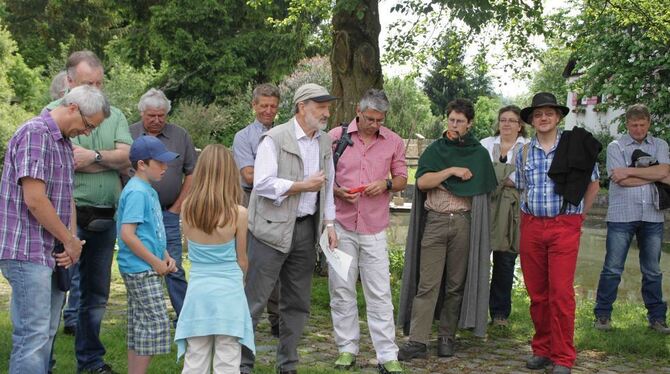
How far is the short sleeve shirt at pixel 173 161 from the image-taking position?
6.79 meters

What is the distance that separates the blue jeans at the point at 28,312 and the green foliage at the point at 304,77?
80.3 ft

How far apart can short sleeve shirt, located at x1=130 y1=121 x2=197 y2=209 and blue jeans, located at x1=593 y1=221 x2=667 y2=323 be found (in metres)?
4.11

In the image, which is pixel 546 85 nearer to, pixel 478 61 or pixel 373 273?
pixel 478 61

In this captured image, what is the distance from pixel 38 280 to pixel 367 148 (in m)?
2.90

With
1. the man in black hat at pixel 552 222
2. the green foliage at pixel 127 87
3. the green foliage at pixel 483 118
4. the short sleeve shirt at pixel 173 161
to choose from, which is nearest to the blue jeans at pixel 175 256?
the short sleeve shirt at pixel 173 161

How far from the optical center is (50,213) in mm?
4430

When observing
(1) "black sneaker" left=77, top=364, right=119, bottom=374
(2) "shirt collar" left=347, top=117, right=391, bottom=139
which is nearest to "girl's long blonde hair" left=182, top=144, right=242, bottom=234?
(1) "black sneaker" left=77, top=364, right=119, bottom=374

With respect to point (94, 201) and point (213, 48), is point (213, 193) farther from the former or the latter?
point (213, 48)

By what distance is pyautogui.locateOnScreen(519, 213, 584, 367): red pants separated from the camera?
6406 mm

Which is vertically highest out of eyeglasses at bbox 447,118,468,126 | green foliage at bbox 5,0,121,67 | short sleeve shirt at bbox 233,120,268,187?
green foliage at bbox 5,0,121,67

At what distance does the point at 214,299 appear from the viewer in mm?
4766

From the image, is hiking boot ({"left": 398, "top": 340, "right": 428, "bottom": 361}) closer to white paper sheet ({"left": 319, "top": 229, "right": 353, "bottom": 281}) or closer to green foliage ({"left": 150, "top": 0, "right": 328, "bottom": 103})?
white paper sheet ({"left": 319, "top": 229, "right": 353, "bottom": 281})

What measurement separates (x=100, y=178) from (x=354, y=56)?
4454 mm

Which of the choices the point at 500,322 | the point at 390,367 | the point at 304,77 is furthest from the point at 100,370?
the point at 304,77
